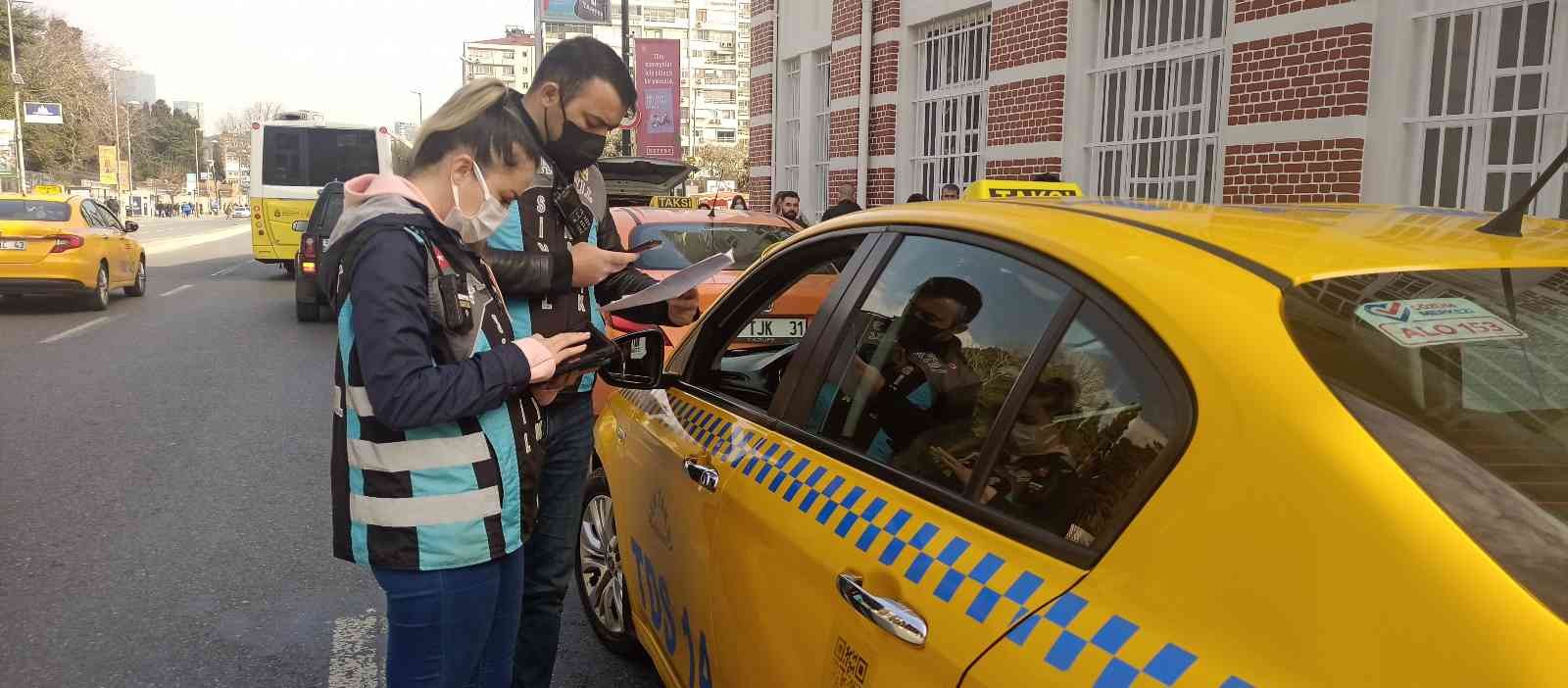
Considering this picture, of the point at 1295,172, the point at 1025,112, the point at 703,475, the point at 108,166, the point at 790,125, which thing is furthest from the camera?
the point at 108,166

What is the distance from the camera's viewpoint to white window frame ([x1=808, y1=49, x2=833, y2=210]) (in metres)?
16.7

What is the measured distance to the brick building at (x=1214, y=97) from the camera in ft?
22.6

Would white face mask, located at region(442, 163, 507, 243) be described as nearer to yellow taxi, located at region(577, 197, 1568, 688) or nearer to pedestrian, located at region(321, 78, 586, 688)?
pedestrian, located at region(321, 78, 586, 688)

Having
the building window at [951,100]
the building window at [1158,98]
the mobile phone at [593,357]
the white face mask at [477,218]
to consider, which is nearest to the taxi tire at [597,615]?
the mobile phone at [593,357]

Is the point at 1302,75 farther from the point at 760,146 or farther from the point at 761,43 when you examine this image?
the point at 760,146

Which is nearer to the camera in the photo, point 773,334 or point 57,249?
point 773,334

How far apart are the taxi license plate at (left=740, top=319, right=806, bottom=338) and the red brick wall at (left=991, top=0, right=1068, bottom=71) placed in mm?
7748

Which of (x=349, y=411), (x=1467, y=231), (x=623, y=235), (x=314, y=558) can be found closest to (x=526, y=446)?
(x=349, y=411)

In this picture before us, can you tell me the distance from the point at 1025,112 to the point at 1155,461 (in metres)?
10.5

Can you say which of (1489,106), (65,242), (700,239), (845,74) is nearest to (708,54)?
(845,74)

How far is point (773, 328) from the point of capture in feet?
12.5

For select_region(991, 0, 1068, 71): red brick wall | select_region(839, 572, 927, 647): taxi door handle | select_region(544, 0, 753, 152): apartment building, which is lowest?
select_region(839, 572, 927, 647): taxi door handle

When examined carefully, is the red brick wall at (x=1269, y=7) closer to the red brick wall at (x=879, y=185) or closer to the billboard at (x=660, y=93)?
the red brick wall at (x=879, y=185)

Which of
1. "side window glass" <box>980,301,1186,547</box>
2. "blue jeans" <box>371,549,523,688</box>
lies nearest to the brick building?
"side window glass" <box>980,301,1186,547</box>
